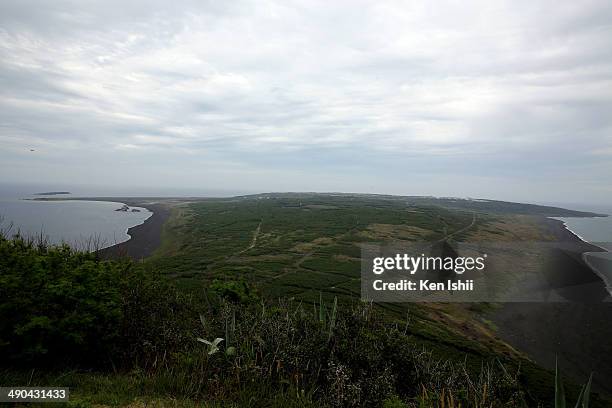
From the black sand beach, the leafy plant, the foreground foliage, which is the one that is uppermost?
the leafy plant

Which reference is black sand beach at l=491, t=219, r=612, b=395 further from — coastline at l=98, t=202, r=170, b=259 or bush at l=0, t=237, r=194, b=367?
coastline at l=98, t=202, r=170, b=259

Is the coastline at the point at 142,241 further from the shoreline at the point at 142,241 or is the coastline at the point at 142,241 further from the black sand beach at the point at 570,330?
the black sand beach at the point at 570,330

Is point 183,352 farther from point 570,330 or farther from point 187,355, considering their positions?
point 570,330

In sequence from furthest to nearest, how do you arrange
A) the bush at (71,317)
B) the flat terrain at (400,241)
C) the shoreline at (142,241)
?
the shoreline at (142,241) → the flat terrain at (400,241) → the bush at (71,317)

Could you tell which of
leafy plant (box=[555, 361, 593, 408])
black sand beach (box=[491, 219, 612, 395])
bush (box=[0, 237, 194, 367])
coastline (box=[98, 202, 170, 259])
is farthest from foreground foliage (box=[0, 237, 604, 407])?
coastline (box=[98, 202, 170, 259])

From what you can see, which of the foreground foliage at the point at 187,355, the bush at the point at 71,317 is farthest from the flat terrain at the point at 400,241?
the bush at the point at 71,317

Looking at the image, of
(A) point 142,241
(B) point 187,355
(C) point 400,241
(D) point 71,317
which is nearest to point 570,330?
(B) point 187,355

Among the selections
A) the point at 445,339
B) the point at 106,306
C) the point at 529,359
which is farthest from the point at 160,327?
the point at 529,359

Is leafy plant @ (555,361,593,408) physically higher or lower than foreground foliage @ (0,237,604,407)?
higher

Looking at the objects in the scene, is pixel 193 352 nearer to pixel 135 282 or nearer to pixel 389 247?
pixel 135 282

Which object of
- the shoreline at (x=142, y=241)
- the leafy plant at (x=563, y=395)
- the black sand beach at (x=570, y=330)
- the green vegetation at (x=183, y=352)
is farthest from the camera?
the shoreline at (x=142, y=241)

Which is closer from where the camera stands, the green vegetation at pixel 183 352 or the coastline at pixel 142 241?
the green vegetation at pixel 183 352

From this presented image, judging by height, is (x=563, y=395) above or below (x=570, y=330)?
above

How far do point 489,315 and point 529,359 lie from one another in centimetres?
1333
